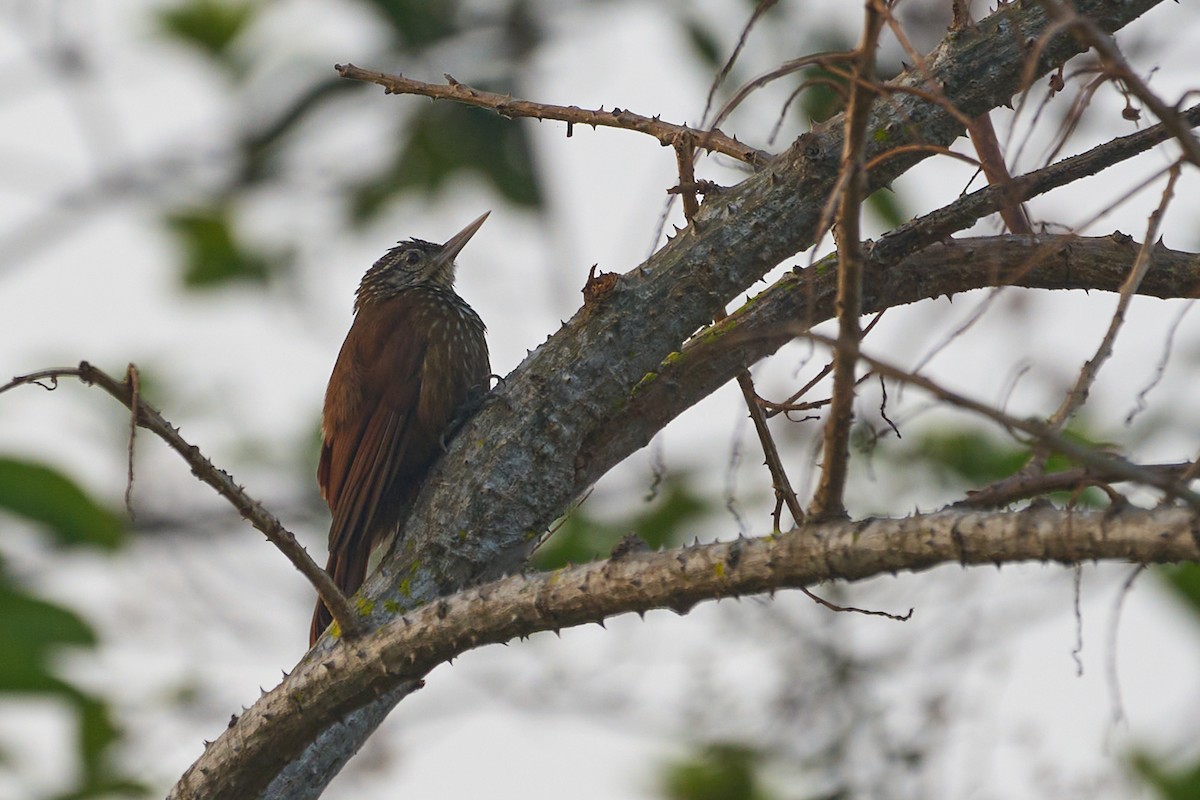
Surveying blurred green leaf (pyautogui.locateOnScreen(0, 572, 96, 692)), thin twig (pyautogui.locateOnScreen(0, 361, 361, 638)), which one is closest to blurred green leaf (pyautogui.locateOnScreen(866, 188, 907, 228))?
thin twig (pyautogui.locateOnScreen(0, 361, 361, 638))

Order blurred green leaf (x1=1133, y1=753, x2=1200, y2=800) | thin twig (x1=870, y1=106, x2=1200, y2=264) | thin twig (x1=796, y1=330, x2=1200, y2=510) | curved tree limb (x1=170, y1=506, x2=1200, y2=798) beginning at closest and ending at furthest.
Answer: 1. thin twig (x1=796, y1=330, x2=1200, y2=510)
2. curved tree limb (x1=170, y1=506, x2=1200, y2=798)
3. thin twig (x1=870, y1=106, x2=1200, y2=264)
4. blurred green leaf (x1=1133, y1=753, x2=1200, y2=800)

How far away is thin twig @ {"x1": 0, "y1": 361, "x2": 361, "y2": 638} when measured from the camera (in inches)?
76.6

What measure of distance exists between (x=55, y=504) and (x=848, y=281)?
156 cm

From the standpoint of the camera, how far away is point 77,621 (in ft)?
7.73

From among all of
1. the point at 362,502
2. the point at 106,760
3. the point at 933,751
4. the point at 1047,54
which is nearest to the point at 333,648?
the point at 106,760

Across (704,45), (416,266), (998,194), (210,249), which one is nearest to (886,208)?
(704,45)

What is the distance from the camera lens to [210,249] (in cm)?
489

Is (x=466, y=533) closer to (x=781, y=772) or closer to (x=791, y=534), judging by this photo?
(x=791, y=534)

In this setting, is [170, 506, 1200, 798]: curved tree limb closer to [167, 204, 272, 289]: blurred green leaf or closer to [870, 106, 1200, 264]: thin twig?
[870, 106, 1200, 264]: thin twig

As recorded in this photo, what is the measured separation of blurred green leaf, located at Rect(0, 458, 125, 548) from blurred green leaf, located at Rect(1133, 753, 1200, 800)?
2270mm

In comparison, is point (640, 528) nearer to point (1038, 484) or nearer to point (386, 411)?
point (386, 411)

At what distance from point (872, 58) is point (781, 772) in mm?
3708

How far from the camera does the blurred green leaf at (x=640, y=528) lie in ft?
16.2

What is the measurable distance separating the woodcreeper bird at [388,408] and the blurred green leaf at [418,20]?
3.04ft
